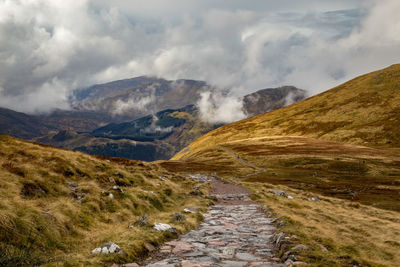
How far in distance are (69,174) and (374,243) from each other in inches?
850

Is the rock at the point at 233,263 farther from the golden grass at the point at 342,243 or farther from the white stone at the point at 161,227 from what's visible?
the white stone at the point at 161,227

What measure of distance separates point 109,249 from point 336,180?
222 feet

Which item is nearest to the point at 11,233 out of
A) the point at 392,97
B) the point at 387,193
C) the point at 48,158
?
the point at 48,158

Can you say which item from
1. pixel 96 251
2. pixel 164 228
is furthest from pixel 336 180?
pixel 96 251

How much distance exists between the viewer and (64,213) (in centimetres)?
1173

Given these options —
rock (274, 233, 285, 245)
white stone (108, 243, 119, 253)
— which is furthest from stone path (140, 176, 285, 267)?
white stone (108, 243, 119, 253)

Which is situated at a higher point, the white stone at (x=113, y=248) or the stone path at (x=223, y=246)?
the white stone at (x=113, y=248)

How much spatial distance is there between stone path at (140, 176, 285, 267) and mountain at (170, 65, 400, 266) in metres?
1.17

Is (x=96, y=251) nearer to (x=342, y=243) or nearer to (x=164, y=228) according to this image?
(x=164, y=228)

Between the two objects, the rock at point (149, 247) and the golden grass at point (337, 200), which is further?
the golden grass at point (337, 200)

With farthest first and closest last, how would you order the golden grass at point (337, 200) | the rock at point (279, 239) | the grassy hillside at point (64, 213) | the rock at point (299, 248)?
the golden grass at point (337, 200)
the rock at point (279, 239)
the rock at point (299, 248)
the grassy hillside at point (64, 213)

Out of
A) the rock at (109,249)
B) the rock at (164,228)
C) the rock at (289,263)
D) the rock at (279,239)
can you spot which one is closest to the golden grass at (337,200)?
A: the rock at (289,263)

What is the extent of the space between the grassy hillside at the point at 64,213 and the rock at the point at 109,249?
0.29 metres

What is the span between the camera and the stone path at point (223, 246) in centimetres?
912
